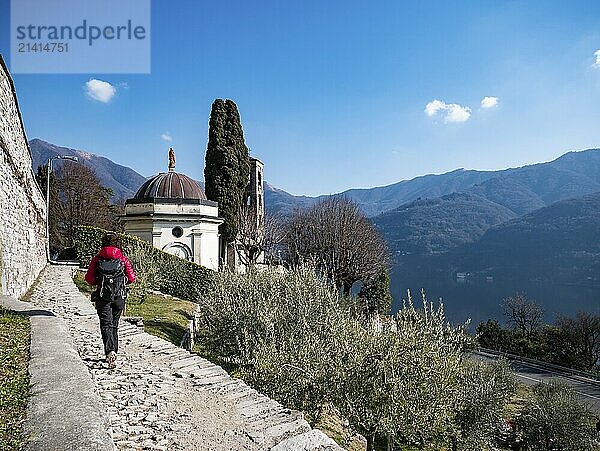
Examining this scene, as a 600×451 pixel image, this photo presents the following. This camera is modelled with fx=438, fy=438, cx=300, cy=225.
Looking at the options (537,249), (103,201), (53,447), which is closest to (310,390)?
(53,447)

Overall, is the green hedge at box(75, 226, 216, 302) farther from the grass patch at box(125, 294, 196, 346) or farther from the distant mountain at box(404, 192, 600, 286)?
the distant mountain at box(404, 192, 600, 286)

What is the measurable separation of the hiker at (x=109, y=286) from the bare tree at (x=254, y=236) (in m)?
21.3

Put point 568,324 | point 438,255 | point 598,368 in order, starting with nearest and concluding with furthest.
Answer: point 598,368 < point 568,324 < point 438,255

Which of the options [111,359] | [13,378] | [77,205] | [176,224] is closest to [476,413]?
[111,359]

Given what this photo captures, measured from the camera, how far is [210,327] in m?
11.8

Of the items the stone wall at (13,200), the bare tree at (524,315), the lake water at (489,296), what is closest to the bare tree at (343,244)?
the bare tree at (524,315)

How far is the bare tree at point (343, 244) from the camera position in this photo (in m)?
32.5

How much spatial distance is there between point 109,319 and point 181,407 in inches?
71.2

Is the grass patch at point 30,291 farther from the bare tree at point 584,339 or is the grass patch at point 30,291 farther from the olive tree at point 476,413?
the bare tree at point 584,339

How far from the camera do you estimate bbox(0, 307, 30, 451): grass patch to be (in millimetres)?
3146

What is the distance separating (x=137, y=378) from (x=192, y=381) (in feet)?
2.33

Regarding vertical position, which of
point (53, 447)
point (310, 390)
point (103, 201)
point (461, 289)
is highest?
point (103, 201)

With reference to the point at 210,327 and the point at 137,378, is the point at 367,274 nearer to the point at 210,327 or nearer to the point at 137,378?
the point at 210,327

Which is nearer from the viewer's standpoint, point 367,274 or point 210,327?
point 210,327
